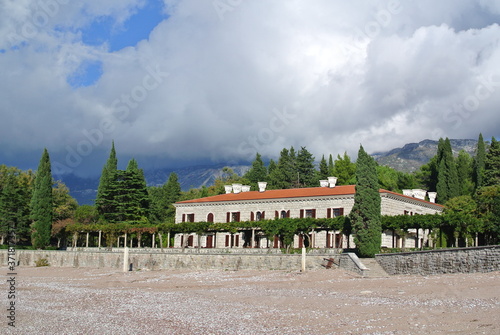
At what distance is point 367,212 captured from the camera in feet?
121

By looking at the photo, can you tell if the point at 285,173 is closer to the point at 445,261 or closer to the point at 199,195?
the point at 199,195

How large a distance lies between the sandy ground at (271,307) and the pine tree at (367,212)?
18.4ft

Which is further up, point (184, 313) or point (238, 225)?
point (238, 225)

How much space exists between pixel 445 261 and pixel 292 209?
26394mm

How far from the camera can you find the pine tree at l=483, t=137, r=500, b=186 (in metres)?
62.6

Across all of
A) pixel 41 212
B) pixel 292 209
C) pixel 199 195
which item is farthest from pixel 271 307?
pixel 199 195

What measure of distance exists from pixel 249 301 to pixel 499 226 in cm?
1963

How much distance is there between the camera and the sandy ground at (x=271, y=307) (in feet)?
51.2

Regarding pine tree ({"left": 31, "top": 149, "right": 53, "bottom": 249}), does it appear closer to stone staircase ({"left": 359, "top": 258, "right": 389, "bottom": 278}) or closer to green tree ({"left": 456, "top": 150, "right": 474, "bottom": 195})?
stone staircase ({"left": 359, "top": 258, "right": 389, "bottom": 278})

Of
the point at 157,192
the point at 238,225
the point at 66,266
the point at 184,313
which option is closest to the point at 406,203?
the point at 238,225

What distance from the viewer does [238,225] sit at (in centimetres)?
4903

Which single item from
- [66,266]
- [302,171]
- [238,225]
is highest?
[302,171]

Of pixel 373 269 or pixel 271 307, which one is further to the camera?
pixel 373 269

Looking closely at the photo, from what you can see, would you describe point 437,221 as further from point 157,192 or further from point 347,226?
point 157,192
